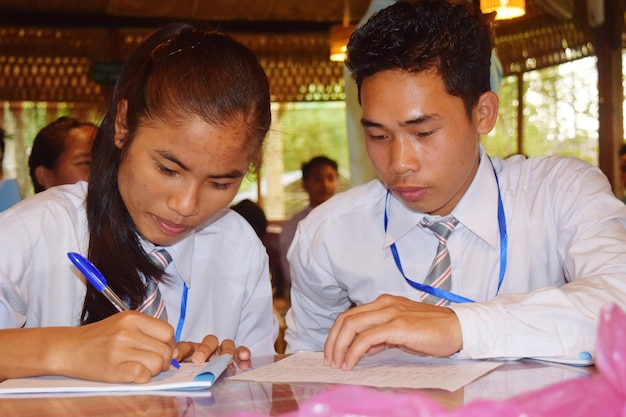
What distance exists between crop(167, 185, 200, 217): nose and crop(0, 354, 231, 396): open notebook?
0.32m

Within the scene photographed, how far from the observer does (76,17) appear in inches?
300

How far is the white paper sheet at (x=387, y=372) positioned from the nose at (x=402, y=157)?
1.14 feet

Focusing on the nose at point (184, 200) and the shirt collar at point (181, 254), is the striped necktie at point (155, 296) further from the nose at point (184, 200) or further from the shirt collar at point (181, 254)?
the nose at point (184, 200)

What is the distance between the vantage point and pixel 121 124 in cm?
156

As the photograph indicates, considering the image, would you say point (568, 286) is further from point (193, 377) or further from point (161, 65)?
point (161, 65)

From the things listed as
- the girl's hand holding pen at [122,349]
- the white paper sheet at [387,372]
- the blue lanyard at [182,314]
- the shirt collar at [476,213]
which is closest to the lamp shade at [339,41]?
the shirt collar at [476,213]

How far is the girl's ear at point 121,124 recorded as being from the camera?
1.54 m

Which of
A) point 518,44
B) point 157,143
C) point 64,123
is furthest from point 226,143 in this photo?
point 518,44

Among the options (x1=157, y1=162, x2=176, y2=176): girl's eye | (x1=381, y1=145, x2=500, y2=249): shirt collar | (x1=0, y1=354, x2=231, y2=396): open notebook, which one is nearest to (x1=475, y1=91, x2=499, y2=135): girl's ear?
(x1=381, y1=145, x2=500, y2=249): shirt collar

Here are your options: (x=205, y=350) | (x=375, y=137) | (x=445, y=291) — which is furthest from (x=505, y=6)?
(x=205, y=350)

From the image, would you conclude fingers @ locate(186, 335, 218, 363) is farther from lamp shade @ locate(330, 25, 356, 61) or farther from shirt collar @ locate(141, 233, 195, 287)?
lamp shade @ locate(330, 25, 356, 61)

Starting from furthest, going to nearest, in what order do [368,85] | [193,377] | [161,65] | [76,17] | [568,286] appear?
1. [76,17]
2. [368,85]
3. [161,65]
4. [568,286]
5. [193,377]

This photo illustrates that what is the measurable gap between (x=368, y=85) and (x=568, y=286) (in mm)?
538

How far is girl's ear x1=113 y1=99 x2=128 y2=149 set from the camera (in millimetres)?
1540
